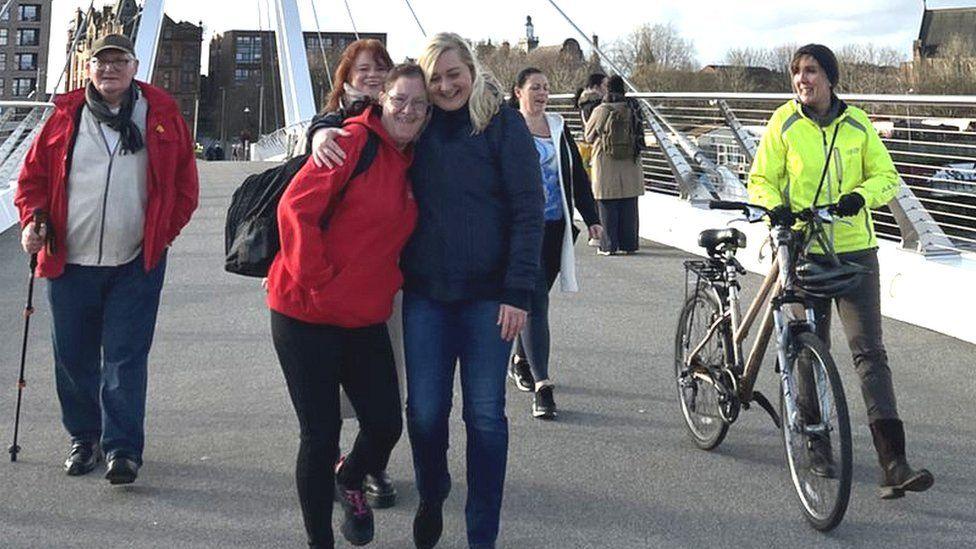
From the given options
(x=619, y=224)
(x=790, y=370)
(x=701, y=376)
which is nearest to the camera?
(x=790, y=370)

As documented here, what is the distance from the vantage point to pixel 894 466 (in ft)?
15.4

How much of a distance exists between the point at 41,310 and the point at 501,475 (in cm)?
568

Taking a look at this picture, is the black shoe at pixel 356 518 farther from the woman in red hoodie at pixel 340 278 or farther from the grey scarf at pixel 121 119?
the grey scarf at pixel 121 119

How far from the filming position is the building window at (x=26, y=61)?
133375 mm

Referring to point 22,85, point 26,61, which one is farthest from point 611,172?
point 26,61

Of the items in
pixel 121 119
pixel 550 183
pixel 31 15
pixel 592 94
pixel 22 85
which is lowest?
pixel 550 183

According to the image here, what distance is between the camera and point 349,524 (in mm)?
4254

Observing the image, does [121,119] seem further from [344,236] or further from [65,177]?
[344,236]

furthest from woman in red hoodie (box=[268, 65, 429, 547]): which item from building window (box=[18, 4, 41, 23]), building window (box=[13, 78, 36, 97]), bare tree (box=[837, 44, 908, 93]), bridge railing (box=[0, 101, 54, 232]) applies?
building window (box=[18, 4, 41, 23])

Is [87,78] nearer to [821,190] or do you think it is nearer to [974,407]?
[821,190]

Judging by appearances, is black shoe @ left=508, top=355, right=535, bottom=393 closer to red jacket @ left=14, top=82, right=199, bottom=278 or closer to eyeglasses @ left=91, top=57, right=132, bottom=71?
red jacket @ left=14, top=82, right=199, bottom=278

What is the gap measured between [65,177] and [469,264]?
73.5 inches

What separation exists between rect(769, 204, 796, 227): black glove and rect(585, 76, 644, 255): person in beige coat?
7168 millimetres

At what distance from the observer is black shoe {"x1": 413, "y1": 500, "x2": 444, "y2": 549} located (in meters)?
4.17
